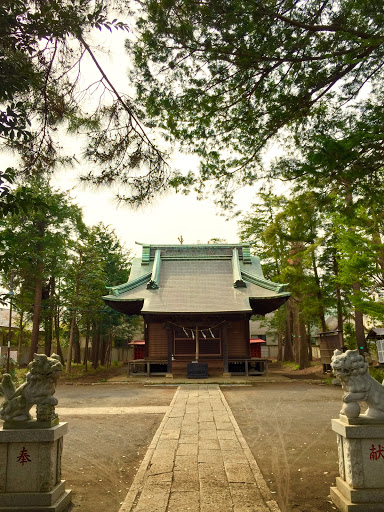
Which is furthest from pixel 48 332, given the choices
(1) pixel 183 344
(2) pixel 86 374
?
(1) pixel 183 344

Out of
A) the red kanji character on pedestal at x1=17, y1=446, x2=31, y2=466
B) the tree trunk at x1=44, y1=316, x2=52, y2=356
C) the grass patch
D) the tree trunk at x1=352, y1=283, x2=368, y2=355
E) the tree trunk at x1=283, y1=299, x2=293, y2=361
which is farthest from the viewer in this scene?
the tree trunk at x1=283, y1=299, x2=293, y2=361

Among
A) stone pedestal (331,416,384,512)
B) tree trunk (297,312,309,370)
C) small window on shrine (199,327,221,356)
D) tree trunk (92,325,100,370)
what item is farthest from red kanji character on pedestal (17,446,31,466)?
tree trunk (92,325,100,370)

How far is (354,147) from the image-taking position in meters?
4.72

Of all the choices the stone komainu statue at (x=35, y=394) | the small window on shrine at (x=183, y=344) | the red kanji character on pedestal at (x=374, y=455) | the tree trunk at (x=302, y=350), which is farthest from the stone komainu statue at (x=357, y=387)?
the tree trunk at (x=302, y=350)

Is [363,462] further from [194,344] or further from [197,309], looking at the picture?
[194,344]

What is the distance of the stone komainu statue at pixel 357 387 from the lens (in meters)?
3.75

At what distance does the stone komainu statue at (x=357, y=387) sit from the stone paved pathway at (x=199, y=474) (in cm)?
124

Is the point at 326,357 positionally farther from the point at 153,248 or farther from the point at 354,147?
the point at 354,147

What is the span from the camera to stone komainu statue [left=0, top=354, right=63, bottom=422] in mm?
3801

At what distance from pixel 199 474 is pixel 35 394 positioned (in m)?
2.22

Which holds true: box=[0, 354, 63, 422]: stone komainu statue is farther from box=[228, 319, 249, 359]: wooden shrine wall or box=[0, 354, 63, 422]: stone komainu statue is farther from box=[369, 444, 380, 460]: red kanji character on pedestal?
box=[228, 319, 249, 359]: wooden shrine wall

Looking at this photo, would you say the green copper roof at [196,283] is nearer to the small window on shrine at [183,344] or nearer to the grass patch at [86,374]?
the small window on shrine at [183,344]

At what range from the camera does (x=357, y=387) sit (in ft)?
12.4

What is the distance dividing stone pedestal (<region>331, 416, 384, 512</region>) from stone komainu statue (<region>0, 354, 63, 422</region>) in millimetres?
2968
